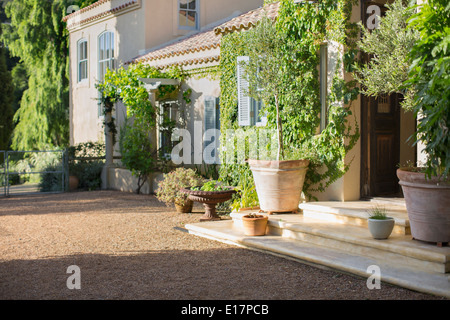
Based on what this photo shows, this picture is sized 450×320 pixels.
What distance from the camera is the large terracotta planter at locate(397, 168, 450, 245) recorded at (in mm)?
5375

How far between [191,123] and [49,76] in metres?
9.98

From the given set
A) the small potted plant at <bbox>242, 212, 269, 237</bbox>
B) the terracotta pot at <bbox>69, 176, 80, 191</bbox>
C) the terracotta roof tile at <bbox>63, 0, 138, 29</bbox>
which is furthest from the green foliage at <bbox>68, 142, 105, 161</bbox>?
the small potted plant at <bbox>242, 212, 269, 237</bbox>

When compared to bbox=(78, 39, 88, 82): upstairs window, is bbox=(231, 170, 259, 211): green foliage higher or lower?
lower

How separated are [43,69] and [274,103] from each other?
47.1 feet

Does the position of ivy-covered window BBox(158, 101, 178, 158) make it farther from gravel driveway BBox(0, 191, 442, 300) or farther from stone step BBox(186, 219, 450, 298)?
stone step BBox(186, 219, 450, 298)

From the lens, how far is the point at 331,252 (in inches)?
245

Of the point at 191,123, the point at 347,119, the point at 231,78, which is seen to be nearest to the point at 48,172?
the point at 191,123

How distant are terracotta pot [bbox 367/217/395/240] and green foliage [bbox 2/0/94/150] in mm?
16098

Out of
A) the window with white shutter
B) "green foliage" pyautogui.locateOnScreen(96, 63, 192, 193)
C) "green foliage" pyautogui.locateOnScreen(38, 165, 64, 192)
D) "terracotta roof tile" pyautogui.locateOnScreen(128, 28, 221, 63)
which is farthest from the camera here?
"green foliage" pyautogui.locateOnScreen(38, 165, 64, 192)

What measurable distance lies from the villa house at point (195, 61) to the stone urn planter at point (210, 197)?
5.37ft

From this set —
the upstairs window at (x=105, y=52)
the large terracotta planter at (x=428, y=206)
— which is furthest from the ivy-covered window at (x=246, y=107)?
the upstairs window at (x=105, y=52)

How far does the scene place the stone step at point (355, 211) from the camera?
6.27m

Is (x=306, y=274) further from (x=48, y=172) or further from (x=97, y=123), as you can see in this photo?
(x=97, y=123)

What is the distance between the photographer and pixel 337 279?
5.51m
